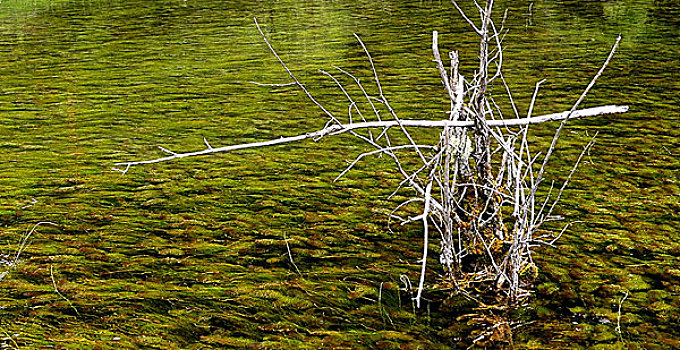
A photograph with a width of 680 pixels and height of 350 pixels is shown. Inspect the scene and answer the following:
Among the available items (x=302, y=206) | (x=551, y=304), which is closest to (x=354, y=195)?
(x=302, y=206)

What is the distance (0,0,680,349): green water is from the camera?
2953mm

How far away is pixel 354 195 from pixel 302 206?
12.1 inches

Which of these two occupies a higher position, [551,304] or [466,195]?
[466,195]

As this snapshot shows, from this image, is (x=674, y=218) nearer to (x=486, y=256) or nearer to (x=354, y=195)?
(x=486, y=256)

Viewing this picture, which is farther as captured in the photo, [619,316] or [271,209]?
[271,209]

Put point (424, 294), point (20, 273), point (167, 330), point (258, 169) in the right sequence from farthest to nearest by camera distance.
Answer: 1. point (258, 169)
2. point (20, 273)
3. point (424, 294)
4. point (167, 330)

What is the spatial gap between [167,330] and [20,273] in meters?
0.87

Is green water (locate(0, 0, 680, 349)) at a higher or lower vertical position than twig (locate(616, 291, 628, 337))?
higher

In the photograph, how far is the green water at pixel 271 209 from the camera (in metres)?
2.95

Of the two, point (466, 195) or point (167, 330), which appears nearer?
point (167, 330)

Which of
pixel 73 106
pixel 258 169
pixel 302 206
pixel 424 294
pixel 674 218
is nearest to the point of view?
pixel 424 294

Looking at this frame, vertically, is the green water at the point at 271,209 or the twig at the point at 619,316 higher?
the green water at the point at 271,209

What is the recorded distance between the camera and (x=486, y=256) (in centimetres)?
317

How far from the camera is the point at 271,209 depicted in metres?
4.03
